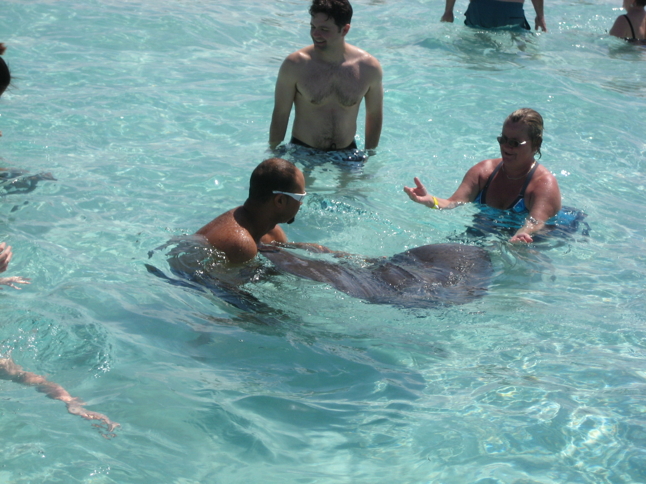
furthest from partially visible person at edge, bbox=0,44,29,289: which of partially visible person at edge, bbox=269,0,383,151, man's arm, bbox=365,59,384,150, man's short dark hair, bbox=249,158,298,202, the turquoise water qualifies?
man's arm, bbox=365,59,384,150

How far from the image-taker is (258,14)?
12.5 metres

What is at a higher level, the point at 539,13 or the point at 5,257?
the point at 539,13

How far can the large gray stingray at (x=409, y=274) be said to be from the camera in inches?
171

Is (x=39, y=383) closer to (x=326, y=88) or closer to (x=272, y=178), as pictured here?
(x=272, y=178)

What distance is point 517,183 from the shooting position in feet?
17.7

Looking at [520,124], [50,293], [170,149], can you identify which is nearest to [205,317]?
[50,293]

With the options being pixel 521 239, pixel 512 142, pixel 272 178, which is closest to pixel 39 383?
pixel 272 178

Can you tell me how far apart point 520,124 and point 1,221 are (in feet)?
13.2

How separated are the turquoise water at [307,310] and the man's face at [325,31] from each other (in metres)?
1.19

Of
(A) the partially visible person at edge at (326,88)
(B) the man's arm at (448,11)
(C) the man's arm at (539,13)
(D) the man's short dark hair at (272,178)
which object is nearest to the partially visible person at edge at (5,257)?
(D) the man's short dark hair at (272,178)

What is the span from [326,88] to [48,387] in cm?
379

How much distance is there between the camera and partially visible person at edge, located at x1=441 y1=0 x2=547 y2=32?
10914 millimetres

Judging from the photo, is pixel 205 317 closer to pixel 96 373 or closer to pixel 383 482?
pixel 96 373

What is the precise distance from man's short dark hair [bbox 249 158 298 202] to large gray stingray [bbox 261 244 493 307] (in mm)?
393
